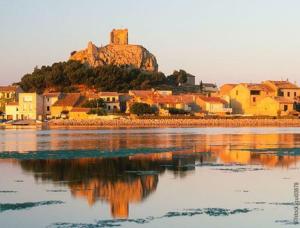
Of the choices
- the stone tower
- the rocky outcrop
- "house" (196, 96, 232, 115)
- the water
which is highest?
the stone tower

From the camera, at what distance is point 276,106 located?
9094 cm

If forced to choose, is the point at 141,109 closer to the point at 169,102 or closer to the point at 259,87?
the point at 169,102

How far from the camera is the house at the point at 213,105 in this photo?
308 feet

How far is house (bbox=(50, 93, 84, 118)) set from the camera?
94000 millimetres

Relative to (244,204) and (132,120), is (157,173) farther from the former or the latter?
(132,120)

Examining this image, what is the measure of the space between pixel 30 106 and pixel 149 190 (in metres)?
77.5

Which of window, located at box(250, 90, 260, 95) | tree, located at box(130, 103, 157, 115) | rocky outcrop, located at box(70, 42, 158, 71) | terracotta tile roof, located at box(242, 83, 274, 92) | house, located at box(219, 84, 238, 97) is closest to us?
tree, located at box(130, 103, 157, 115)

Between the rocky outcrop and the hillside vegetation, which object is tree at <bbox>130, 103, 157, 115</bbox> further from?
the rocky outcrop

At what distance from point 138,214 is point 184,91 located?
104701mm

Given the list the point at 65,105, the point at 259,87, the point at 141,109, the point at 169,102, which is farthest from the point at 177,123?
the point at 65,105

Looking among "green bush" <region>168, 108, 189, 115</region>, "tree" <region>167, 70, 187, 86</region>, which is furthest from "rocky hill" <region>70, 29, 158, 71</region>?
"green bush" <region>168, 108, 189, 115</region>

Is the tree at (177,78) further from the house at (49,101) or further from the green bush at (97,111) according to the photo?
the green bush at (97,111)

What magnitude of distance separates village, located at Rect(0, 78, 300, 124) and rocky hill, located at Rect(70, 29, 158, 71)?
38.8 m

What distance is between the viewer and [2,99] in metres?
101
